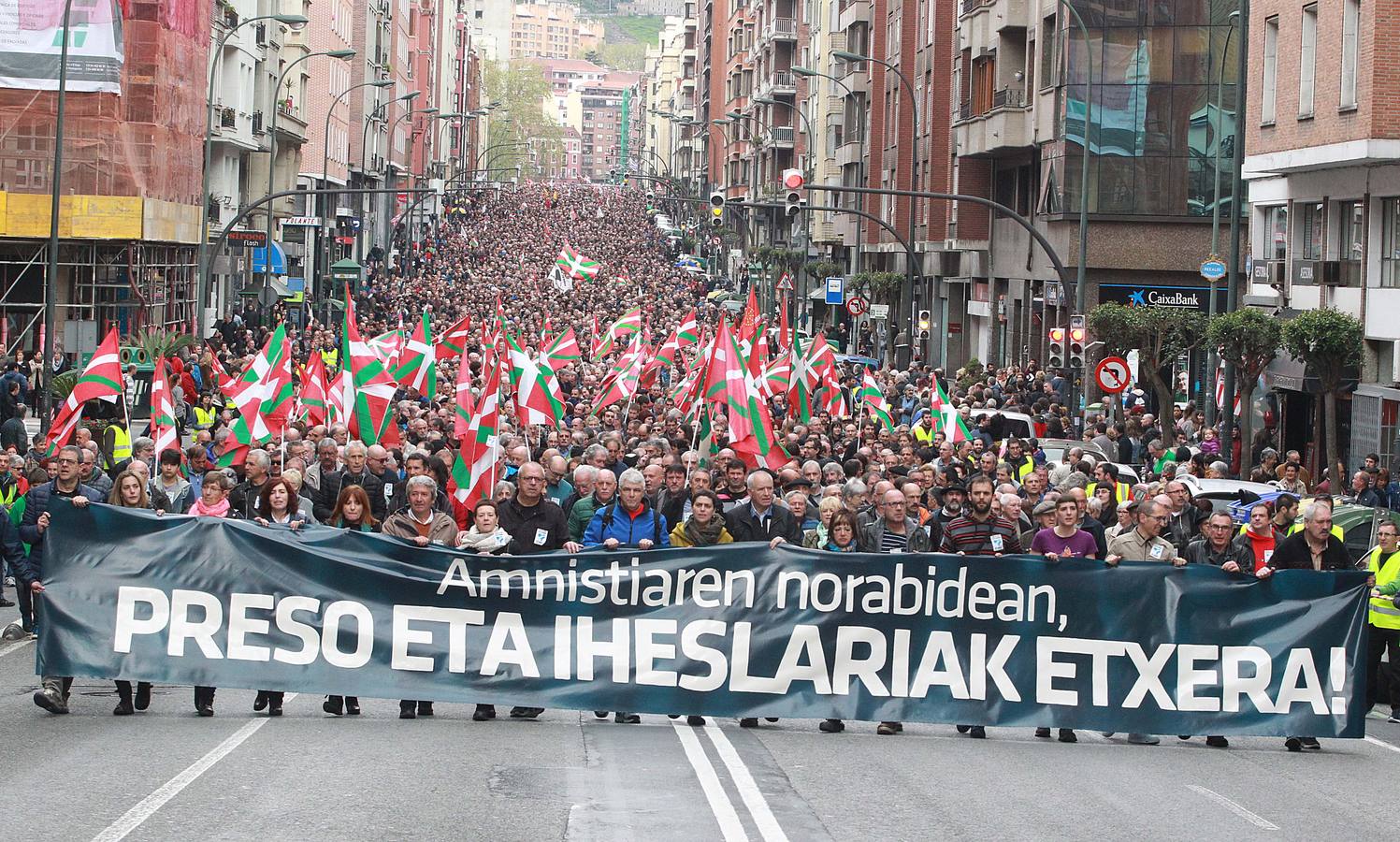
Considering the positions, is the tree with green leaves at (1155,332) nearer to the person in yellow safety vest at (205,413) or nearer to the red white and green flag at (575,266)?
the person in yellow safety vest at (205,413)

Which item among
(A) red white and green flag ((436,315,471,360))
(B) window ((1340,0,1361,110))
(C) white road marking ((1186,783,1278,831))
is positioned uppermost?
(B) window ((1340,0,1361,110))

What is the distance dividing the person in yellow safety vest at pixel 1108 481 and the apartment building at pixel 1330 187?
34.8 ft

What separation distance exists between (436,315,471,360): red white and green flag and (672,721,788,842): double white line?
50.6 ft

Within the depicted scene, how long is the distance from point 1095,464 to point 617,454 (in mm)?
4656

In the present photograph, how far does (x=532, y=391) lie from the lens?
23609 millimetres

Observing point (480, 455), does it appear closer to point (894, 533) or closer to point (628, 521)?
point (628, 521)

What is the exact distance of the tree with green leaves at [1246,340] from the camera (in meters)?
28.9

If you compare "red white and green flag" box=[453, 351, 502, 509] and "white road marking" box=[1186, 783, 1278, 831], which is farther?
"red white and green flag" box=[453, 351, 502, 509]

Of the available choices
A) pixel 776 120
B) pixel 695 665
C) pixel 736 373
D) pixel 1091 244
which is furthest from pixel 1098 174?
pixel 776 120

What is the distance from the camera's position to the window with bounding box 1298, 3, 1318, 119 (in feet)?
105

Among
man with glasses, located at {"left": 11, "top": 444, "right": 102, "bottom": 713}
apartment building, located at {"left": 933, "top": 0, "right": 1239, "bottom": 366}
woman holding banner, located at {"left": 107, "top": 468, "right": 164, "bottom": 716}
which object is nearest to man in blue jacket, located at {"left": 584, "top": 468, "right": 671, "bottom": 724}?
woman holding banner, located at {"left": 107, "top": 468, "right": 164, "bottom": 716}

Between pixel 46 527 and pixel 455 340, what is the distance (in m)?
17.5

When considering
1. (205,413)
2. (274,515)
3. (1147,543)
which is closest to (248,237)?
(205,413)

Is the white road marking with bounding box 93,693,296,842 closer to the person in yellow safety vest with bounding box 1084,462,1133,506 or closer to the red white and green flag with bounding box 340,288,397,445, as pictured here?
the person in yellow safety vest with bounding box 1084,462,1133,506
